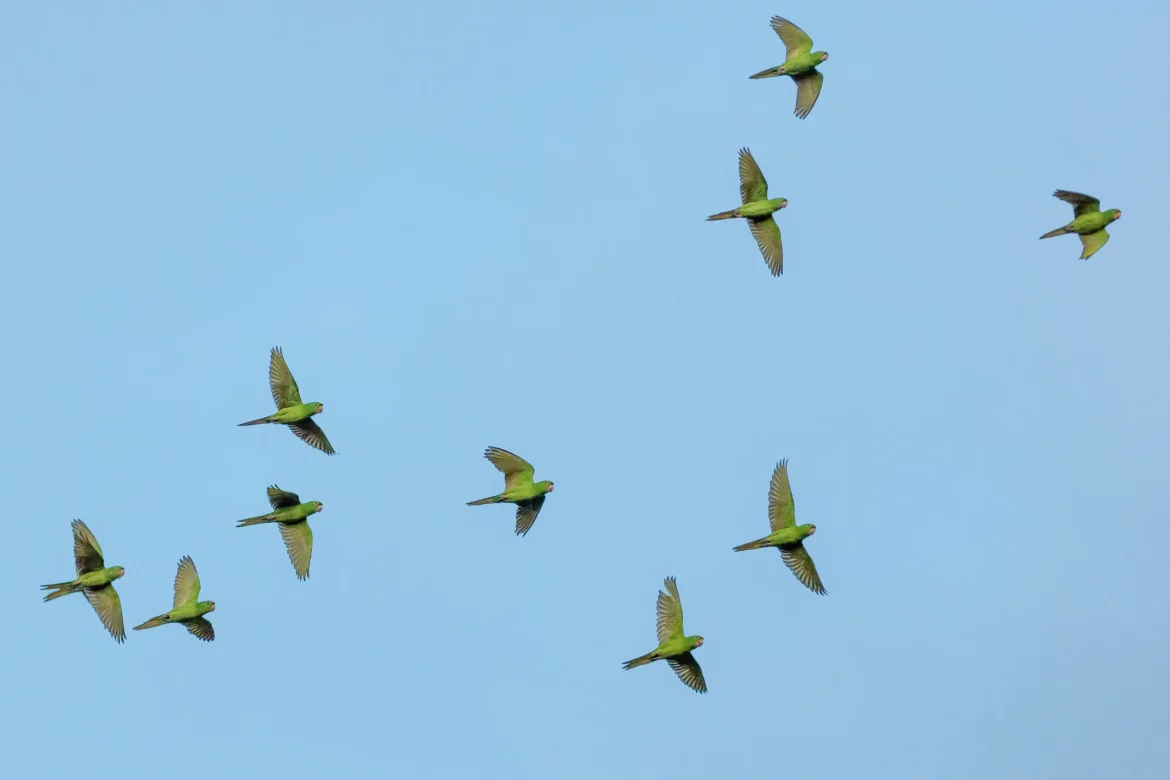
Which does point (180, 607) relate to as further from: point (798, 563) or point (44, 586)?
point (798, 563)

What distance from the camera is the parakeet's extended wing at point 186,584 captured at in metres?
49.1

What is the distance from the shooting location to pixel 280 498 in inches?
1940

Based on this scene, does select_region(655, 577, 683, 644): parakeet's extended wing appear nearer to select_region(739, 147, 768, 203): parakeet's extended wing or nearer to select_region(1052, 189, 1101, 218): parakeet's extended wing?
select_region(739, 147, 768, 203): parakeet's extended wing

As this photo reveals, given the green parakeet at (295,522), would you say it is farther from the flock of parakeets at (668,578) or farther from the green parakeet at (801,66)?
the green parakeet at (801,66)

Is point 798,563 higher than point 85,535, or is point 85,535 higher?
point 85,535

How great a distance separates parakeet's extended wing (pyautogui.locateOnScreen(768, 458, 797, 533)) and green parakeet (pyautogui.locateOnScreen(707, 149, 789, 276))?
770 centimetres

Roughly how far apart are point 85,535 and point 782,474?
21.6 meters

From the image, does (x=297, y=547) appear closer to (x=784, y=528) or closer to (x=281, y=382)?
(x=281, y=382)

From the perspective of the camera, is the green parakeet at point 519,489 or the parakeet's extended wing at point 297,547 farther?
the parakeet's extended wing at point 297,547

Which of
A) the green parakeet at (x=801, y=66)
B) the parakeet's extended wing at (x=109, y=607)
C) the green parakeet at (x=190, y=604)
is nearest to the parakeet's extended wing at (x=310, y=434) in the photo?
the green parakeet at (x=190, y=604)

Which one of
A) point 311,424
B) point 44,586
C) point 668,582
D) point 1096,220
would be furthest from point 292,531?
point 1096,220

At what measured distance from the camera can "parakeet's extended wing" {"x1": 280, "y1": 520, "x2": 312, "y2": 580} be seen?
49688 mm

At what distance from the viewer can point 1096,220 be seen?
50062 millimetres

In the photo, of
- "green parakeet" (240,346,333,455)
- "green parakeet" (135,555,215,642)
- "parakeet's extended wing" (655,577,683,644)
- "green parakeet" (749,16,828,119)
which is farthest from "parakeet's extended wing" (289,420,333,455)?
"green parakeet" (749,16,828,119)
